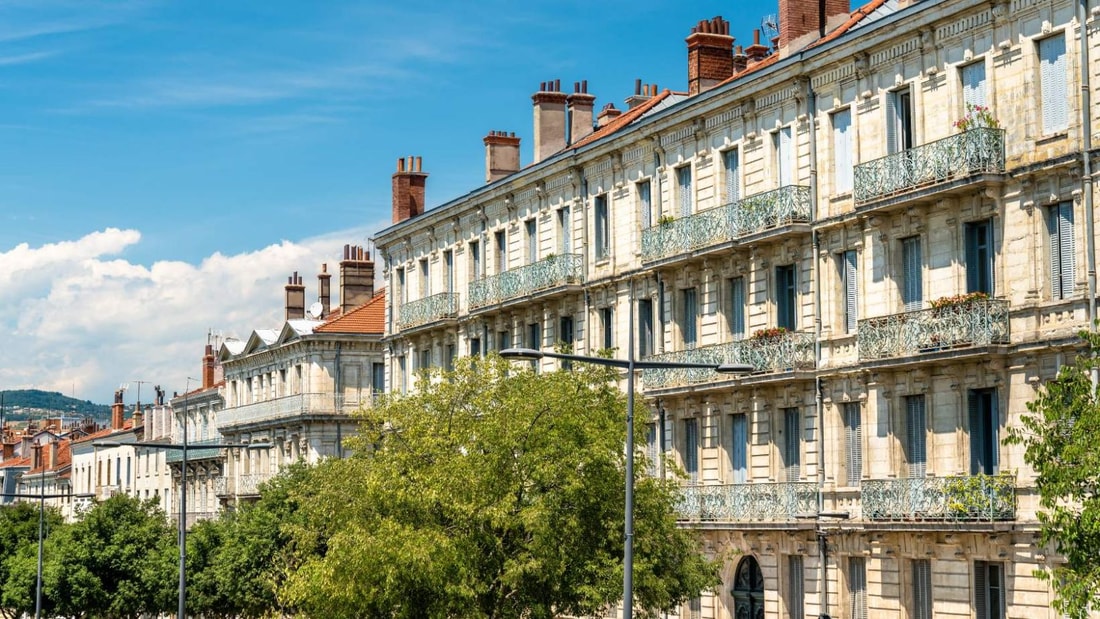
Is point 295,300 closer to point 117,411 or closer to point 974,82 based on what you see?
Result: point 117,411

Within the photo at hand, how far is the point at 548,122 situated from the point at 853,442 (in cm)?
2212

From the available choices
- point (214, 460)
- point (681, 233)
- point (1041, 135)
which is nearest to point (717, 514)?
point (681, 233)

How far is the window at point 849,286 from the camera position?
43.0 m

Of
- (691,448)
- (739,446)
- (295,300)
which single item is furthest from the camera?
(295,300)

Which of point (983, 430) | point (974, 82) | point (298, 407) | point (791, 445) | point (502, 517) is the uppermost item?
point (974, 82)

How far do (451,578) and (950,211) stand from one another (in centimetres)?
1318

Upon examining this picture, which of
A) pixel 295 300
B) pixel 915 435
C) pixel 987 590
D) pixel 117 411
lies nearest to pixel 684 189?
pixel 915 435

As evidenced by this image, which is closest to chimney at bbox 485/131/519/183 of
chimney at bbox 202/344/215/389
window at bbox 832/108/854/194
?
window at bbox 832/108/854/194

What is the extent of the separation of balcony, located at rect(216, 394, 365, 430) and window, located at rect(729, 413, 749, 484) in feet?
110

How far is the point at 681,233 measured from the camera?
4938cm

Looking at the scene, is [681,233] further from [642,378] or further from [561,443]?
[561,443]

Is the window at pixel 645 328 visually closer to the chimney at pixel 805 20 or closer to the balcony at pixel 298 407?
the chimney at pixel 805 20

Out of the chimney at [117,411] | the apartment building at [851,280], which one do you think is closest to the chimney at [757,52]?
the apartment building at [851,280]

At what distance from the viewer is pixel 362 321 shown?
277 ft
